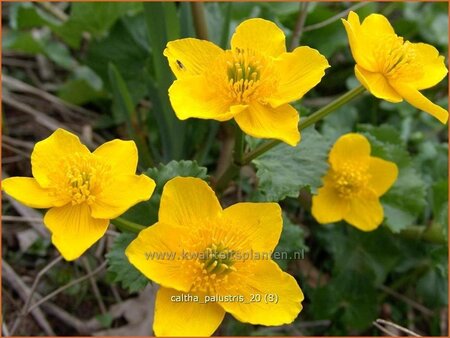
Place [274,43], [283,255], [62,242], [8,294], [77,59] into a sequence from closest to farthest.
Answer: [62,242]
[274,43]
[283,255]
[8,294]
[77,59]

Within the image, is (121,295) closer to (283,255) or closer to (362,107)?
(283,255)

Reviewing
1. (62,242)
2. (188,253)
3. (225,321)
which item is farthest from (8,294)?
(188,253)

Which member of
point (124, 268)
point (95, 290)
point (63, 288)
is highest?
point (124, 268)

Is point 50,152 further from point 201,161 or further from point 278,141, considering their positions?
point 201,161

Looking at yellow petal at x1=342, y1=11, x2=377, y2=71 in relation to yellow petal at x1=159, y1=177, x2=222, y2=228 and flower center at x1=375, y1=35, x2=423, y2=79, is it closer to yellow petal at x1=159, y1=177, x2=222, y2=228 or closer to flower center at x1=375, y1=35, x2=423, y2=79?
flower center at x1=375, y1=35, x2=423, y2=79

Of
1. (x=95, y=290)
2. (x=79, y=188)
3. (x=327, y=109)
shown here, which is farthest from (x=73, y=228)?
(x=95, y=290)

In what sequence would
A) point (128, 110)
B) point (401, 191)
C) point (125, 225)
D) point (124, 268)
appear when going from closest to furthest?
point (125, 225), point (124, 268), point (401, 191), point (128, 110)

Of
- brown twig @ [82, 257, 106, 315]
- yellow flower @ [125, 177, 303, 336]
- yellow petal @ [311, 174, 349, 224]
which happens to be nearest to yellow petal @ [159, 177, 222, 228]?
yellow flower @ [125, 177, 303, 336]
